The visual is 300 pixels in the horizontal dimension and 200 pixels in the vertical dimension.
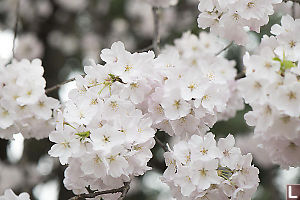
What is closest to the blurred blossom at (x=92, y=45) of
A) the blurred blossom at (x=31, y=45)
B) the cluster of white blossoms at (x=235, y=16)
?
the blurred blossom at (x=31, y=45)

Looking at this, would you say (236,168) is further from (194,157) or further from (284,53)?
(284,53)

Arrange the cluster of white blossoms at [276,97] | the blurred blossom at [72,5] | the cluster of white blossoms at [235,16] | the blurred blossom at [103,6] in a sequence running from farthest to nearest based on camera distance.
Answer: the blurred blossom at [72,5], the blurred blossom at [103,6], the cluster of white blossoms at [235,16], the cluster of white blossoms at [276,97]

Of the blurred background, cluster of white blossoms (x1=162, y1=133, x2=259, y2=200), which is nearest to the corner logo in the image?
cluster of white blossoms (x1=162, y1=133, x2=259, y2=200)

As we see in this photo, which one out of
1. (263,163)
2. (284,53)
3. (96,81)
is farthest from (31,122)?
(263,163)

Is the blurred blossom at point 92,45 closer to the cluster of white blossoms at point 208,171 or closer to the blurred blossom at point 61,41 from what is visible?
the blurred blossom at point 61,41

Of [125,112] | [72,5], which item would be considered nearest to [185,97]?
[125,112]

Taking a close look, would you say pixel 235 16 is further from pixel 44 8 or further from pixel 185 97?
pixel 44 8
